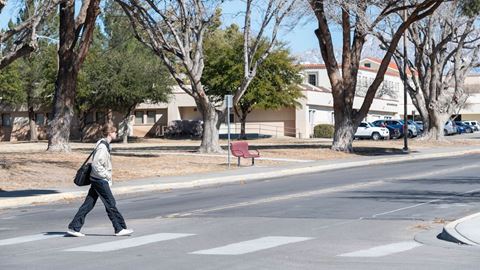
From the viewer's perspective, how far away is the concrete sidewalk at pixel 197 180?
21031 millimetres

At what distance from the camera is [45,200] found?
68.7 feet

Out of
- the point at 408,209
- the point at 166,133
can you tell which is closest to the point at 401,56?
the point at 166,133

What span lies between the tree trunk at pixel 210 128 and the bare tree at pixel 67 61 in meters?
6.71

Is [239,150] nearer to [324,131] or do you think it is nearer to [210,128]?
[210,128]

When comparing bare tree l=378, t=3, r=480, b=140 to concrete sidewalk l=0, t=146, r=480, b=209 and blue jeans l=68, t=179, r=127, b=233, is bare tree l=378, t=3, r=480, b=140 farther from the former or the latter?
blue jeans l=68, t=179, r=127, b=233

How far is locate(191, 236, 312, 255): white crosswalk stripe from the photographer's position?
36.7 ft

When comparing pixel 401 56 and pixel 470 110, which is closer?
pixel 401 56

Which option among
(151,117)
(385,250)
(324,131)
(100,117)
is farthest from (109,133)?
(151,117)

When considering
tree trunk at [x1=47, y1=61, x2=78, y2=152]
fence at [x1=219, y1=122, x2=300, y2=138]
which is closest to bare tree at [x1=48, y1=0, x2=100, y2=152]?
tree trunk at [x1=47, y1=61, x2=78, y2=152]

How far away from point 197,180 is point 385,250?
1537cm

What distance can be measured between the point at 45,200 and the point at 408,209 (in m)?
9.58

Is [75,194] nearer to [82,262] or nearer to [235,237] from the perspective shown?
[235,237]

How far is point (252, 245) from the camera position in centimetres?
1183

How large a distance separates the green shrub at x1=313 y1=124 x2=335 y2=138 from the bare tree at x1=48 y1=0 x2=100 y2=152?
139ft
